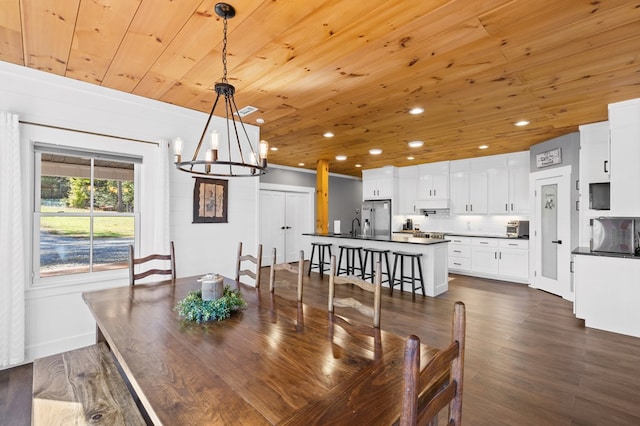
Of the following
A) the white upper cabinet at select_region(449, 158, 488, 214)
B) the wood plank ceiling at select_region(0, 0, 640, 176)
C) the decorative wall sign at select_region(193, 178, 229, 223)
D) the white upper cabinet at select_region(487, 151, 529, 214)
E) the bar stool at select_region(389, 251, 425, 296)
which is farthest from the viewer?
the white upper cabinet at select_region(449, 158, 488, 214)

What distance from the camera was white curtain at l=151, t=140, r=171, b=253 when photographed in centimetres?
323

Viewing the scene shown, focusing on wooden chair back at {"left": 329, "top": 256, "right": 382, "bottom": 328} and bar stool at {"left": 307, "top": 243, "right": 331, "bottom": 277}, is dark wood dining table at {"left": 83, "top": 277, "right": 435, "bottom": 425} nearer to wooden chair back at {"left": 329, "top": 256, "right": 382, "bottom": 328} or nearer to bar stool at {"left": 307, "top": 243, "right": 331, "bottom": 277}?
wooden chair back at {"left": 329, "top": 256, "right": 382, "bottom": 328}

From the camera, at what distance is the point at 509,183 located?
6.07 metres

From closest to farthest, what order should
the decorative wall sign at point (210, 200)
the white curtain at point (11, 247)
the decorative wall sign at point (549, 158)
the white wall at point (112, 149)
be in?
the white curtain at point (11, 247) → the white wall at point (112, 149) → the decorative wall sign at point (210, 200) → the decorative wall sign at point (549, 158)

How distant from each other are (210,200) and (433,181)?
530 cm

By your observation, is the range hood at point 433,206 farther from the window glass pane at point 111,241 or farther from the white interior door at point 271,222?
the window glass pane at point 111,241

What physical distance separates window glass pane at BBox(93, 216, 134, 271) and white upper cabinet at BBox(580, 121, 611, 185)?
5.77 meters

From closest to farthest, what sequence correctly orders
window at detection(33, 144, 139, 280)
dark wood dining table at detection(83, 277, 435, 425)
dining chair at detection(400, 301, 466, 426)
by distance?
1. dining chair at detection(400, 301, 466, 426)
2. dark wood dining table at detection(83, 277, 435, 425)
3. window at detection(33, 144, 139, 280)

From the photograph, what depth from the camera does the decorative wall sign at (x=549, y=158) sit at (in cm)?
473

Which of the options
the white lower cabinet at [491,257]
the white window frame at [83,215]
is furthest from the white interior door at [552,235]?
the white window frame at [83,215]

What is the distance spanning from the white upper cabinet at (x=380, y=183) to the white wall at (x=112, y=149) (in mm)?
4359

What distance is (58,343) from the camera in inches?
108

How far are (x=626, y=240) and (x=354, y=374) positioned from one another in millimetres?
4092

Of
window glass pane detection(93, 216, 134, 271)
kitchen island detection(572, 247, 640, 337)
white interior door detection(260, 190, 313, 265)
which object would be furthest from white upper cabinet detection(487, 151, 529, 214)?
window glass pane detection(93, 216, 134, 271)
